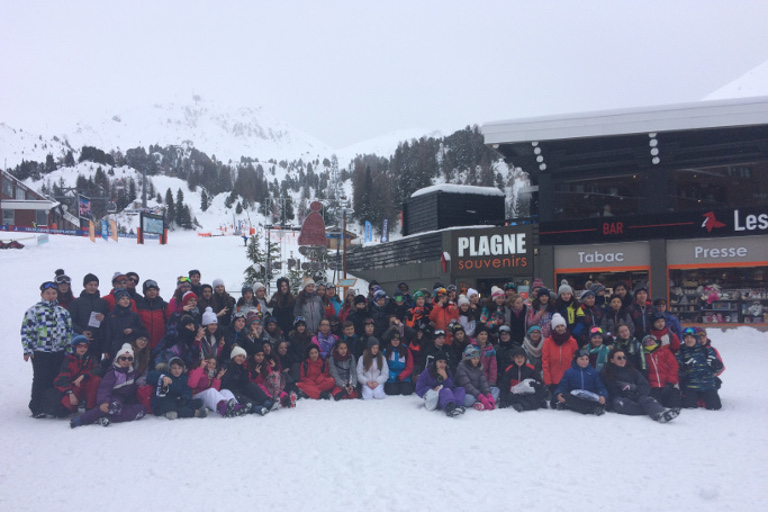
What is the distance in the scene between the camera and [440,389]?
23.3 ft

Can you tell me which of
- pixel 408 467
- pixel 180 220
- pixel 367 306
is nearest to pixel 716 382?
pixel 408 467

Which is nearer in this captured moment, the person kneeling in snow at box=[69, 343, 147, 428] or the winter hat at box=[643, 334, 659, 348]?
the person kneeling in snow at box=[69, 343, 147, 428]

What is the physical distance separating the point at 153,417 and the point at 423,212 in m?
18.2

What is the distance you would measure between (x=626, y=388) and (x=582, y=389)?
53 centimetres

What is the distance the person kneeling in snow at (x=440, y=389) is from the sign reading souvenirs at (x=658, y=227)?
11114 mm

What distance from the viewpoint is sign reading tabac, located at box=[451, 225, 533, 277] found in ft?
59.6

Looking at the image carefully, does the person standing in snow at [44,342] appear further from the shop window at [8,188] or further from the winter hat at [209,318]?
the shop window at [8,188]

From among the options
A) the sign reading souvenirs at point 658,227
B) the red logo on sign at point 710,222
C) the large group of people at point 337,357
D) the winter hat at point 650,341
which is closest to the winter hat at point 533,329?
the large group of people at point 337,357

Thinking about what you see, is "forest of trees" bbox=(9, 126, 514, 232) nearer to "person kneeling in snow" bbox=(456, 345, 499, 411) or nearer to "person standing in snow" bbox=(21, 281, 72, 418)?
"person standing in snow" bbox=(21, 281, 72, 418)

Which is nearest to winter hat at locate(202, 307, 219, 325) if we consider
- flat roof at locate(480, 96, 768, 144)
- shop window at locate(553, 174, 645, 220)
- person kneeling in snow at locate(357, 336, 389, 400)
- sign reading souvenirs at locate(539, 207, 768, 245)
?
person kneeling in snow at locate(357, 336, 389, 400)

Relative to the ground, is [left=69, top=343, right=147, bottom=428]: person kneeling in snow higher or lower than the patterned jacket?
lower

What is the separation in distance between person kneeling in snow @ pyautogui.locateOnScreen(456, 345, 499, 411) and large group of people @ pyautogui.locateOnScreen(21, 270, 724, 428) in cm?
2

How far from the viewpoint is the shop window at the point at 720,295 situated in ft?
48.6

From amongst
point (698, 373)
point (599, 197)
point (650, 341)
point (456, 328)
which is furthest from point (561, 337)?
point (599, 197)
